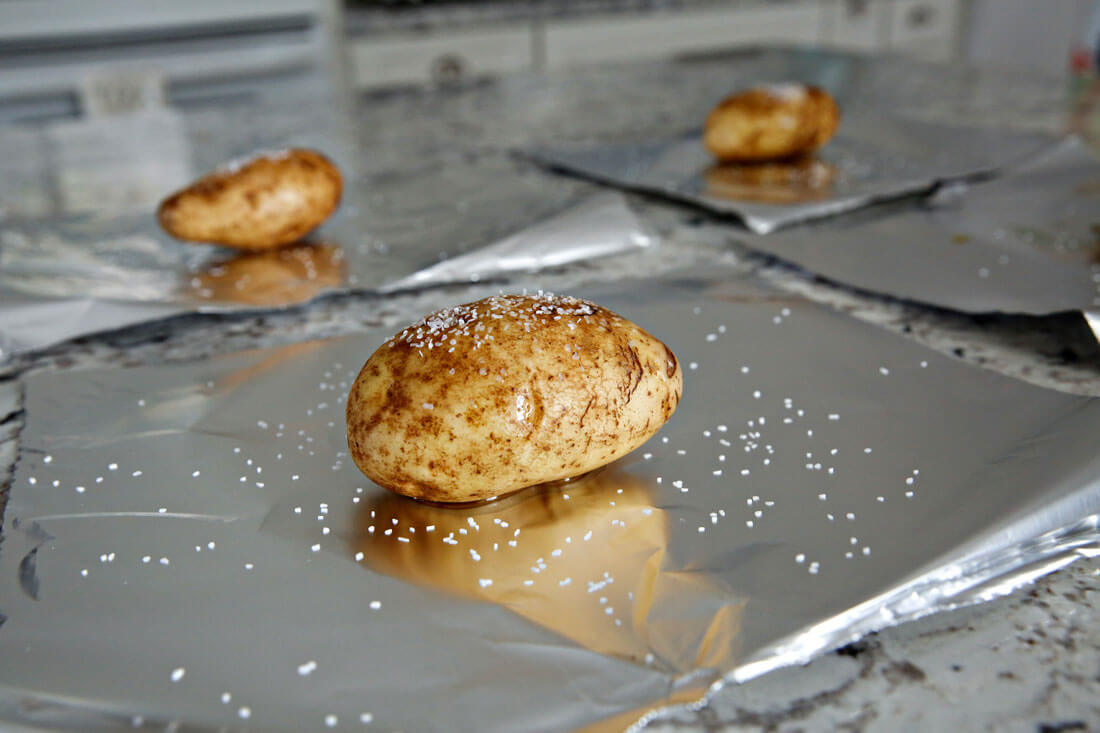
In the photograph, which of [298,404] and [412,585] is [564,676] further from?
[298,404]

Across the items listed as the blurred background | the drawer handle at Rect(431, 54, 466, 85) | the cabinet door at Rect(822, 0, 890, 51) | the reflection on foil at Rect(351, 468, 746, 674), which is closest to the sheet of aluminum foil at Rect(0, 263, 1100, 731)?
the reflection on foil at Rect(351, 468, 746, 674)

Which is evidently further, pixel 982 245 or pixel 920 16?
pixel 920 16

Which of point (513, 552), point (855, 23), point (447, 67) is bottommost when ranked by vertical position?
point (513, 552)

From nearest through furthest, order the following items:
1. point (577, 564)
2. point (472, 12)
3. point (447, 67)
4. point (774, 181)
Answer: point (577, 564)
point (774, 181)
point (447, 67)
point (472, 12)

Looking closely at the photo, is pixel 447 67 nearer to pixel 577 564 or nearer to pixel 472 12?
pixel 472 12

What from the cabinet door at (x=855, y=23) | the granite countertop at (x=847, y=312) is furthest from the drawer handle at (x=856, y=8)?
the granite countertop at (x=847, y=312)

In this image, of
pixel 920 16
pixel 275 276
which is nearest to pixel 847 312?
pixel 275 276
